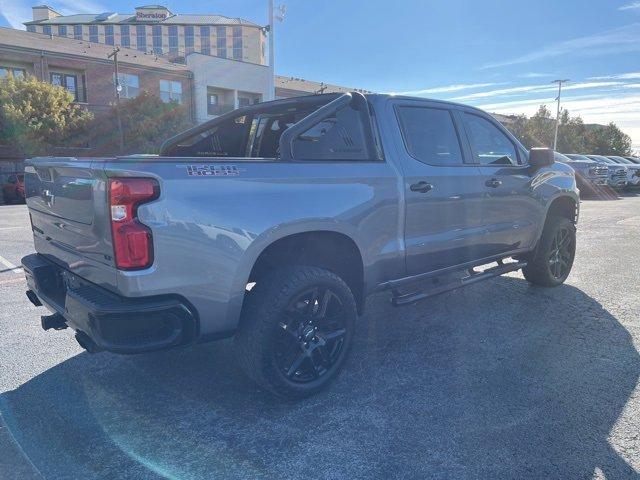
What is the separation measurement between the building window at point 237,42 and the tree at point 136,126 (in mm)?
67364

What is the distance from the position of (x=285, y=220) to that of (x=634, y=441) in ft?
7.39

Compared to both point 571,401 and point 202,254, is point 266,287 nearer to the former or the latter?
point 202,254

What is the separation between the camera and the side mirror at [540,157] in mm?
4758

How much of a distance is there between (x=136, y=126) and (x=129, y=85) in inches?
180

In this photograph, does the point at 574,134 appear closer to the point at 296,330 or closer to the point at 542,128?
the point at 542,128

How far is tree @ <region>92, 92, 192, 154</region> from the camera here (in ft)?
92.6

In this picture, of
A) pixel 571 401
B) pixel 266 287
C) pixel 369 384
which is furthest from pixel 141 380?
pixel 571 401

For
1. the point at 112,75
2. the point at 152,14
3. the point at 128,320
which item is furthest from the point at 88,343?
the point at 152,14

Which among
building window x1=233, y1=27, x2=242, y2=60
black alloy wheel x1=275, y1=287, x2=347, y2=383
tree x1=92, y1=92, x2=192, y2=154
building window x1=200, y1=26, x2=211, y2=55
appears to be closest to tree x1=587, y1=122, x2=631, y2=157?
tree x1=92, y1=92, x2=192, y2=154

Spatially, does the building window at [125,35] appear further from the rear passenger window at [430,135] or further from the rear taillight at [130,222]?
the rear taillight at [130,222]

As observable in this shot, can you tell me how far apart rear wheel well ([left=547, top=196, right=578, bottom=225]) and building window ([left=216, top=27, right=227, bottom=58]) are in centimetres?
9351

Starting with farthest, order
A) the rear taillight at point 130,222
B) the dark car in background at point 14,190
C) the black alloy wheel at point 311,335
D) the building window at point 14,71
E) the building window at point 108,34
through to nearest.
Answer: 1. the building window at point 108,34
2. the building window at point 14,71
3. the dark car in background at point 14,190
4. the black alloy wheel at point 311,335
5. the rear taillight at point 130,222

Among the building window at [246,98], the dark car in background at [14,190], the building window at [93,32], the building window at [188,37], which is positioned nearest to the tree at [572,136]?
the building window at [246,98]

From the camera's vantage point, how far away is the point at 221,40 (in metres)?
91.9
